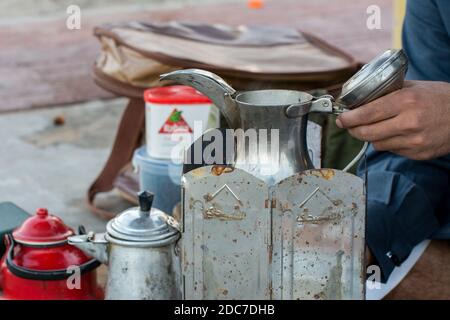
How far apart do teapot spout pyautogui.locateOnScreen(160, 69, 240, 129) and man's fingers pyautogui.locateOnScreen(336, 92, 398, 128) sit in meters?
0.16

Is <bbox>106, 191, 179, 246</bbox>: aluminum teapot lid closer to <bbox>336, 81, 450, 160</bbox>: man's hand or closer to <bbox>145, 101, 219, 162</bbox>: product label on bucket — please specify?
<bbox>336, 81, 450, 160</bbox>: man's hand

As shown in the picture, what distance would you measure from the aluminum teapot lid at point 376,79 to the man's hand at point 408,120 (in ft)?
0.07

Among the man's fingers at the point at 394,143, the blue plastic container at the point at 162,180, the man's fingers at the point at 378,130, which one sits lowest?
the blue plastic container at the point at 162,180

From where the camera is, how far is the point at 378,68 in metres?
1.37

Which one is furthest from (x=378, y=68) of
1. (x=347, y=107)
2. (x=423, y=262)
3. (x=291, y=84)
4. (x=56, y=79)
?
(x=56, y=79)

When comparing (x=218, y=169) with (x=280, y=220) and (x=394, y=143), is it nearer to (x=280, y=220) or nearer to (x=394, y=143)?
(x=280, y=220)

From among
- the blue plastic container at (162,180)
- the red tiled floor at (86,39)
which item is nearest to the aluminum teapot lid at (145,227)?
the blue plastic container at (162,180)

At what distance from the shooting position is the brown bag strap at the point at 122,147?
2885 millimetres

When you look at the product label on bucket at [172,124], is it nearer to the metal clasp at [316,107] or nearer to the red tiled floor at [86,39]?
the metal clasp at [316,107]

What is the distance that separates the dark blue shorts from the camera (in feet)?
6.48

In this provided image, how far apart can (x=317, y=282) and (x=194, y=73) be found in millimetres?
360

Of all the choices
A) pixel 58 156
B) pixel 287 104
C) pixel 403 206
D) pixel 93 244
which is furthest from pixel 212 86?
pixel 58 156

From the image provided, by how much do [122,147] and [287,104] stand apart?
63.6 inches
